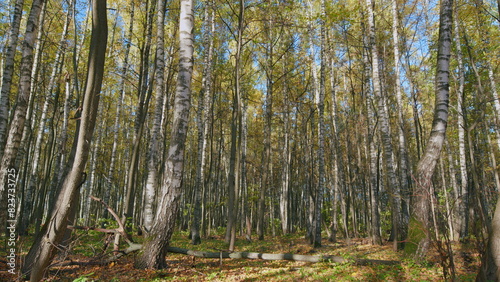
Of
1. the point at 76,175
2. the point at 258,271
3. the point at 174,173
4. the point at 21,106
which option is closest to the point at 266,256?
the point at 258,271

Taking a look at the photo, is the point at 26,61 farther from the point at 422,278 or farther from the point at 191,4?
the point at 422,278

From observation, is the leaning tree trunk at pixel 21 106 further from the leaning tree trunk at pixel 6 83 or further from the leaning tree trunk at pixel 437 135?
the leaning tree trunk at pixel 437 135

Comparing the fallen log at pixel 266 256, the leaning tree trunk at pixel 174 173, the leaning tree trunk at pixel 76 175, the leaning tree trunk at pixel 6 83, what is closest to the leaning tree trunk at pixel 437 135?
the fallen log at pixel 266 256

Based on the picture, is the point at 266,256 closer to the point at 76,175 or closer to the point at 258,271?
the point at 258,271

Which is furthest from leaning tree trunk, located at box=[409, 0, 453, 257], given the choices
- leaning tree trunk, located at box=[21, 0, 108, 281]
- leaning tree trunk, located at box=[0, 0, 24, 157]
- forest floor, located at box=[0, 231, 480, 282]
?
leaning tree trunk, located at box=[0, 0, 24, 157]

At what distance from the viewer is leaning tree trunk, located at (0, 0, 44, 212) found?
213 inches

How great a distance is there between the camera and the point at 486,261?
3.75 meters

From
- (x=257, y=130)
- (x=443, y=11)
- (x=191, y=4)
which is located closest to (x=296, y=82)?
(x=257, y=130)

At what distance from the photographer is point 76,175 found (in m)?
3.62

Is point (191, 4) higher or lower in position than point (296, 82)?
lower

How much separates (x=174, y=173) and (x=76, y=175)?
187 centimetres

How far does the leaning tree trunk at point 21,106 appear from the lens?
213 inches

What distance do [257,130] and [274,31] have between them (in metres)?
11.0

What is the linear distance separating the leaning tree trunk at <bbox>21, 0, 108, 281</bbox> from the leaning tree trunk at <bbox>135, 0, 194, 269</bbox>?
5.62 feet
